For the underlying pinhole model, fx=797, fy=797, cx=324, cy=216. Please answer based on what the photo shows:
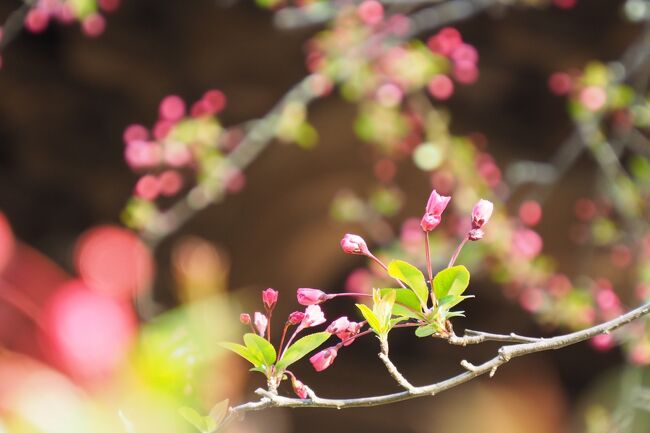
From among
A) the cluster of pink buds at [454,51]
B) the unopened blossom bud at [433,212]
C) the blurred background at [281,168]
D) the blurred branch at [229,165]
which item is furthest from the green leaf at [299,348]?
the blurred background at [281,168]

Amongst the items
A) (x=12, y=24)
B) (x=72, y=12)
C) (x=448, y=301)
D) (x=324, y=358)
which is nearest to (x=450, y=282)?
(x=448, y=301)

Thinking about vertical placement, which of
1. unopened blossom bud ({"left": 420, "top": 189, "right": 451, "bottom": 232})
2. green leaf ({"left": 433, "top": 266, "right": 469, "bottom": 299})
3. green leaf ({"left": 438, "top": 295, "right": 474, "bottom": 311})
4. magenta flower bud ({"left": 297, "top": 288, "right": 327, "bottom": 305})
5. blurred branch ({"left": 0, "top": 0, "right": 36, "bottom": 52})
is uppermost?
blurred branch ({"left": 0, "top": 0, "right": 36, "bottom": 52})

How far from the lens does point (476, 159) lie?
7.09 feet

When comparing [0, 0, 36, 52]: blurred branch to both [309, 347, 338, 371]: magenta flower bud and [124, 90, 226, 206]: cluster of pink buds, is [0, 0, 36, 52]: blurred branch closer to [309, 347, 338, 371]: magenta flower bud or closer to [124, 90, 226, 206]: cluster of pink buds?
[124, 90, 226, 206]: cluster of pink buds

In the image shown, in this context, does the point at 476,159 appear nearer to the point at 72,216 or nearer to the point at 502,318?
the point at 502,318

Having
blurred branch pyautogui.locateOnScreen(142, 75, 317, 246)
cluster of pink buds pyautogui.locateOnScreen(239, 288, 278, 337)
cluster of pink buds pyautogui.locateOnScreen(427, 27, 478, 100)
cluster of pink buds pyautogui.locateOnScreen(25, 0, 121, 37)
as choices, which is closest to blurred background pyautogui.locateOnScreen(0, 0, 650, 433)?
cluster of pink buds pyautogui.locateOnScreen(25, 0, 121, 37)

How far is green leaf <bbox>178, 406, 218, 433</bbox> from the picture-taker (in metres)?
0.50

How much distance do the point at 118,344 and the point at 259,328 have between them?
0.15 meters

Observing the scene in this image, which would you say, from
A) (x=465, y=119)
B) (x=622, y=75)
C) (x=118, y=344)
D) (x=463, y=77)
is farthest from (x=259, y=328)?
(x=465, y=119)

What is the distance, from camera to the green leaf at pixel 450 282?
0.61 metres

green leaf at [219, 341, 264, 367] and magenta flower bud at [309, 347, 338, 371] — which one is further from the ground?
magenta flower bud at [309, 347, 338, 371]

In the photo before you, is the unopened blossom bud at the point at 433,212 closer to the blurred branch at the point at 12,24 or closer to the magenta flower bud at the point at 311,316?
the magenta flower bud at the point at 311,316

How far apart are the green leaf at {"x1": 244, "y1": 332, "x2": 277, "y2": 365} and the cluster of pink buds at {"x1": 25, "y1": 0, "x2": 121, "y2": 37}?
1245 millimetres

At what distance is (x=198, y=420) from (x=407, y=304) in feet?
0.61
